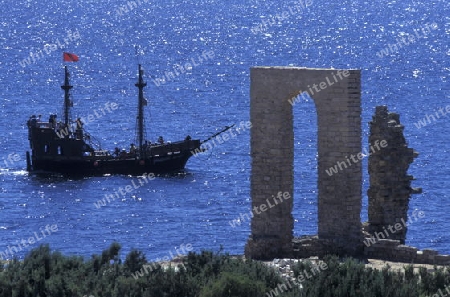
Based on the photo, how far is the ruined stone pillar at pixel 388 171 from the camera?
40.1 meters

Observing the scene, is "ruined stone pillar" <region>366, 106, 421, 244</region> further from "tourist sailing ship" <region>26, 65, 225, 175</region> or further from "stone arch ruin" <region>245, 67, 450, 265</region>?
"tourist sailing ship" <region>26, 65, 225, 175</region>

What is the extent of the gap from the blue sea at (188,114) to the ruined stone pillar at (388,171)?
25257 mm

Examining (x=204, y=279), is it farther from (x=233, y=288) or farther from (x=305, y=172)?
(x=305, y=172)

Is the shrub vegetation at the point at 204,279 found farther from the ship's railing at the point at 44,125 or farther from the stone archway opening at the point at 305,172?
the ship's railing at the point at 44,125

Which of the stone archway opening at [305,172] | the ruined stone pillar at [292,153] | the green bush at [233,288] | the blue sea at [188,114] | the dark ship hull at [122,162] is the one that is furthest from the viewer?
the dark ship hull at [122,162]

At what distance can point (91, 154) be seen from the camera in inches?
3848

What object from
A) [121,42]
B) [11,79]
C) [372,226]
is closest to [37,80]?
[11,79]

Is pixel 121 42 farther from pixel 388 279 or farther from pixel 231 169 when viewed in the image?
pixel 388 279

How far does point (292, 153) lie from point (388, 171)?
9.72 feet

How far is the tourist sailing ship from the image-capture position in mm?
96375

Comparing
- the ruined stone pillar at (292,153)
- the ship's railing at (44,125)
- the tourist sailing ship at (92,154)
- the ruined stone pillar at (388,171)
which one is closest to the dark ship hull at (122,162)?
the tourist sailing ship at (92,154)

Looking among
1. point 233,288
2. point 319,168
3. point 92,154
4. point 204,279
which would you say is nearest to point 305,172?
point 92,154

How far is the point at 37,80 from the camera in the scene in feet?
456

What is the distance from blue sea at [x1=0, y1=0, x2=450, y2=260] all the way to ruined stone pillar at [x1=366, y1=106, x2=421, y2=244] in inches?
994
